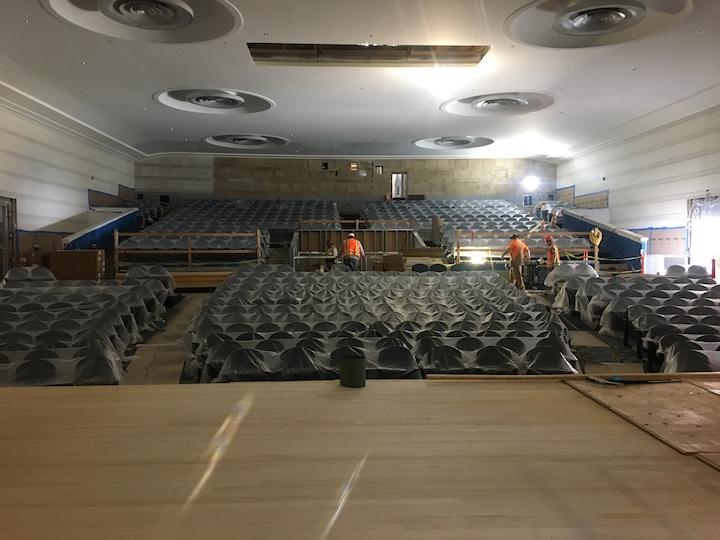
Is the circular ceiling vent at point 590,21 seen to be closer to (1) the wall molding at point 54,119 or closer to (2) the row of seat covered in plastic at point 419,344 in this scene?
(2) the row of seat covered in plastic at point 419,344

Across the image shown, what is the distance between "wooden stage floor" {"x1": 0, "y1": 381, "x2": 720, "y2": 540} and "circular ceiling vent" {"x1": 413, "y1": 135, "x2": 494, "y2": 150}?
1289 centimetres

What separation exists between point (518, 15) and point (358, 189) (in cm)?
1179

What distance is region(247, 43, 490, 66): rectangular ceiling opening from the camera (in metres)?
8.23

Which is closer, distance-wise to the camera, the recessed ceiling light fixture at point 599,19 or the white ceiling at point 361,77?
the recessed ceiling light fixture at point 599,19

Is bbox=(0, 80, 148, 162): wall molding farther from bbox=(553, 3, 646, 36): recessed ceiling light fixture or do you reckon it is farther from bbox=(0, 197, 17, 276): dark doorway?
bbox=(553, 3, 646, 36): recessed ceiling light fixture

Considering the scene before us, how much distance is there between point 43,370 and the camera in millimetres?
3080

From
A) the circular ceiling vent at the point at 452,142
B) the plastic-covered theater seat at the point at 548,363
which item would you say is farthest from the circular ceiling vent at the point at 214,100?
the plastic-covered theater seat at the point at 548,363

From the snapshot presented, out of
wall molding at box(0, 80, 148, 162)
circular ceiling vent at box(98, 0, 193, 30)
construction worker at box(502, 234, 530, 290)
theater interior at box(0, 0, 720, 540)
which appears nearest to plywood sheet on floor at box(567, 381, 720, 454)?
theater interior at box(0, 0, 720, 540)

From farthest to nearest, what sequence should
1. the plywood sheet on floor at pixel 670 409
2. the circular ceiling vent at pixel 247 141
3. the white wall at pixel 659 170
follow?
the circular ceiling vent at pixel 247 141
the white wall at pixel 659 170
the plywood sheet on floor at pixel 670 409

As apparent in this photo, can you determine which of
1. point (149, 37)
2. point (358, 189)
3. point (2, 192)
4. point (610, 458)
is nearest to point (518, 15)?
point (149, 37)

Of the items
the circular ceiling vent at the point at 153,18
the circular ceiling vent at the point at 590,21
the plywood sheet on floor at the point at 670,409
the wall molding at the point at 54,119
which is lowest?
the plywood sheet on floor at the point at 670,409

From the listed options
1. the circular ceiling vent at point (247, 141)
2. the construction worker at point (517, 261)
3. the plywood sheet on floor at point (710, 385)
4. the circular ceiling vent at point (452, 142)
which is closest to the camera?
the plywood sheet on floor at point (710, 385)

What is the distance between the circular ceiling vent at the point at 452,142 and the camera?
14672mm

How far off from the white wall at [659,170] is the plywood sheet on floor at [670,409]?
30.9 ft
